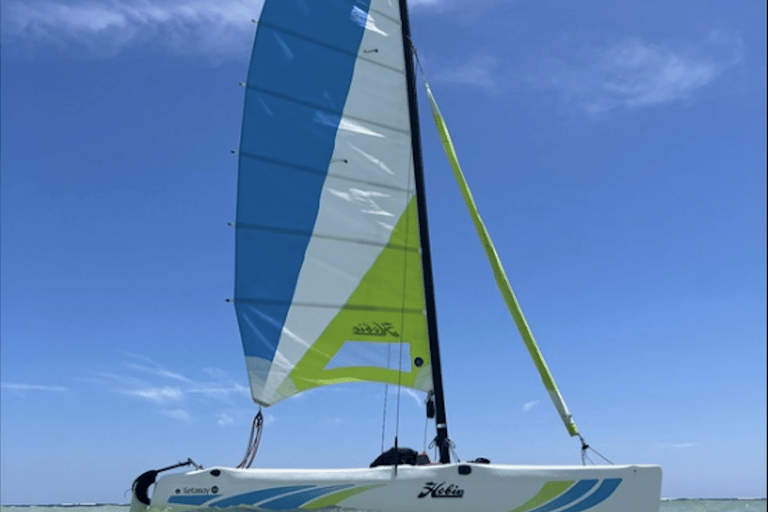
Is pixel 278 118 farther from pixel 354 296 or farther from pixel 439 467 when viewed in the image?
pixel 439 467

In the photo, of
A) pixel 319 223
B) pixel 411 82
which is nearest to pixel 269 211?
pixel 319 223

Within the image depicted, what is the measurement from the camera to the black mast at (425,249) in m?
11.1

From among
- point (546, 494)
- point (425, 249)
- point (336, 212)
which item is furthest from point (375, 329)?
point (546, 494)

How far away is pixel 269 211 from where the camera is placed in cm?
1239

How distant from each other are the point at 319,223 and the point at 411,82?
2.93m

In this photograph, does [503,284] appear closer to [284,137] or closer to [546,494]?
[546,494]

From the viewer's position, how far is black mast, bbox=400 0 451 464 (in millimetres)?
11133

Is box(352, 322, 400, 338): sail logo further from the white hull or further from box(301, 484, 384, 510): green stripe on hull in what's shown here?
box(301, 484, 384, 510): green stripe on hull

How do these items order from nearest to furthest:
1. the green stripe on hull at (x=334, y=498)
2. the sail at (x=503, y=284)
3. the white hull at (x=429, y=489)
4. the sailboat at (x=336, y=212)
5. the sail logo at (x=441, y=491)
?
the white hull at (x=429, y=489) < the sail logo at (x=441, y=491) < the green stripe on hull at (x=334, y=498) < the sail at (x=503, y=284) < the sailboat at (x=336, y=212)

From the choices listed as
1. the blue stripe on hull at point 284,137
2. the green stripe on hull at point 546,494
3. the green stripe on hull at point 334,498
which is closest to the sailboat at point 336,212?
the blue stripe on hull at point 284,137

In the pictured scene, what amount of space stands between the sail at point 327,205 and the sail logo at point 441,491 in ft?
8.05

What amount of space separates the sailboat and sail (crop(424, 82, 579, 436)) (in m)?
0.02

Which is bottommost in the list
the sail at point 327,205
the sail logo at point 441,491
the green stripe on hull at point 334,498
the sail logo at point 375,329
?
the green stripe on hull at point 334,498

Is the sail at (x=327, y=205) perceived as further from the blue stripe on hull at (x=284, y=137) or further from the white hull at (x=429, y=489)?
the white hull at (x=429, y=489)
